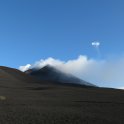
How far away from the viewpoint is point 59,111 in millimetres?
36188

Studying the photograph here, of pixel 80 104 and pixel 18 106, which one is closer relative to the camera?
pixel 18 106

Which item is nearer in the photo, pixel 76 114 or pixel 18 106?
pixel 76 114

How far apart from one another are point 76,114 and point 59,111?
90.4 inches

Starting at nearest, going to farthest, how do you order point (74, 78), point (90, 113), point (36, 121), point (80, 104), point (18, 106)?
point (36, 121)
point (90, 113)
point (18, 106)
point (80, 104)
point (74, 78)

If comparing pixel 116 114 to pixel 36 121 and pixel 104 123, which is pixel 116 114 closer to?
pixel 104 123

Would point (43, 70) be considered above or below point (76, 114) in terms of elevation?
above

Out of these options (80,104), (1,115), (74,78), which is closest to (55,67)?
(74,78)

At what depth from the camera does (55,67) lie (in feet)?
488

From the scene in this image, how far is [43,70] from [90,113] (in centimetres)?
10945

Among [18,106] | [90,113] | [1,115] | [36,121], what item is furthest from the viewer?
[18,106]

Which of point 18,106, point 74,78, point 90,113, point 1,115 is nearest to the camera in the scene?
point 1,115

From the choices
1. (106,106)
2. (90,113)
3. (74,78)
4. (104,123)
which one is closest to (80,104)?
(106,106)

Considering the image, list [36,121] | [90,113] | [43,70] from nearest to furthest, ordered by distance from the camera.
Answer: [36,121] < [90,113] < [43,70]

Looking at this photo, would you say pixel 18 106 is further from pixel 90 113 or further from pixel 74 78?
pixel 74 78
